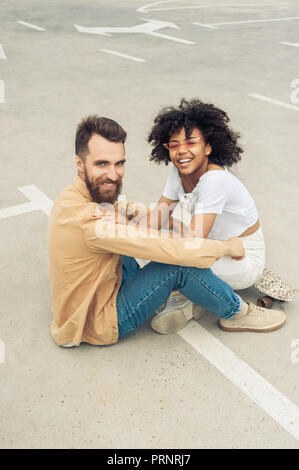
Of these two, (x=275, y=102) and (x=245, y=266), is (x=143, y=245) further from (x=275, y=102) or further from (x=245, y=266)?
(x=275, y=102)

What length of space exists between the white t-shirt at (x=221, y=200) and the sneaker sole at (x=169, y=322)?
64 cm

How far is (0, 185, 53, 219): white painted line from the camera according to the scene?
447 cm

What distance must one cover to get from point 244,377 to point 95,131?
5.57 feet

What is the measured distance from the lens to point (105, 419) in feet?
7.93

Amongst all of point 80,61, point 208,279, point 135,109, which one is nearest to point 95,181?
point 208,279

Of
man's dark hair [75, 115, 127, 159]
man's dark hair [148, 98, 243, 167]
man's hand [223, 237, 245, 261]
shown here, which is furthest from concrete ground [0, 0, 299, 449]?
man's dark hair [75, 115, 127, 159]

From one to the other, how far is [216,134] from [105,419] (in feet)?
6.31

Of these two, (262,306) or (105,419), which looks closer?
(105,419)

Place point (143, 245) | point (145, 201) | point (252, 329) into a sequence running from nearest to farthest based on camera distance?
point (143, 245) < point (252, 329) < point (145, 201)

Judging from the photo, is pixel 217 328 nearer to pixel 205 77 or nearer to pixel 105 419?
pixel 105 419

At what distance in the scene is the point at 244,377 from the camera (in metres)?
2.68

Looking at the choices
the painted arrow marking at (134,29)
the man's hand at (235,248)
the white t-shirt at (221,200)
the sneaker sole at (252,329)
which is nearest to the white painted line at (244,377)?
the sneaker sole at (252,329)

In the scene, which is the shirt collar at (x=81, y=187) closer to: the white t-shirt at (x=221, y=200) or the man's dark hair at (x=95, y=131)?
the man's dark hair at (x=95, y=131)

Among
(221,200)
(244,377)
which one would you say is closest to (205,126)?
(221,200)
